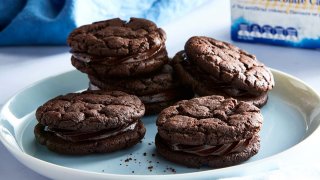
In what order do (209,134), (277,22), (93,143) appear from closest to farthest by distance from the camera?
(209,134) → (93,143) → (277,22)

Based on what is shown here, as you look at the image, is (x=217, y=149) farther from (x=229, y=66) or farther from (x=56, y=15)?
(x=56, y=15)

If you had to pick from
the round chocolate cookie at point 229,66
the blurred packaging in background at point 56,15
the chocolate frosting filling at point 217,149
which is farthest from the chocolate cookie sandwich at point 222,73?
the blurred packaging in background at point 56,15

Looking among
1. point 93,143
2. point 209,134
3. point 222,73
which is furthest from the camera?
point 222,73

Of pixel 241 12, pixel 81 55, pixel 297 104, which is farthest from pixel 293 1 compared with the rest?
pixel 81 55

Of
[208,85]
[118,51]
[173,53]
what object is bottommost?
[173,53]

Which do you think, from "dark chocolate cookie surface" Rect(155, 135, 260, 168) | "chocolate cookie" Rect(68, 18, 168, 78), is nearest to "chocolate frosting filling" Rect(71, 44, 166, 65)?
"chocolate cookie" Rect(68, 18, 168, 78)

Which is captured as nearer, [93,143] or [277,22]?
[93,143]

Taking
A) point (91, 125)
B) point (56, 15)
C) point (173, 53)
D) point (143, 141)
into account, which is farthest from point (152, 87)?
point (56, 15)

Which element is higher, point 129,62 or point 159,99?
point 129,62
